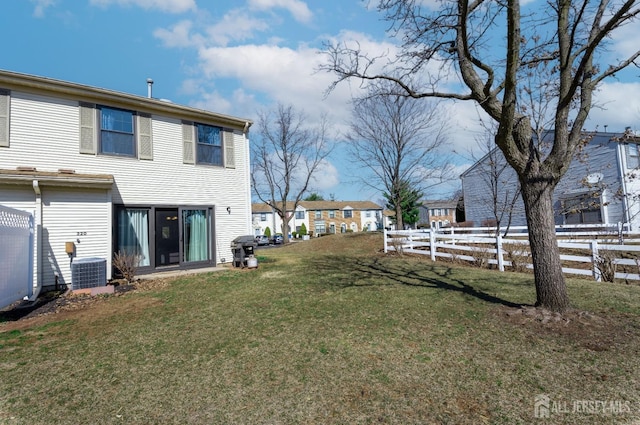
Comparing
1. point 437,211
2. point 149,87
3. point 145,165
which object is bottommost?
point 437,211

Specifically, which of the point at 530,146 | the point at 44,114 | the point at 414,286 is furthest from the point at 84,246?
the point at 530,146

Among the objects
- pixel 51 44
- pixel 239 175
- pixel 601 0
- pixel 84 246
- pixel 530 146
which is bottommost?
pixel 84 246

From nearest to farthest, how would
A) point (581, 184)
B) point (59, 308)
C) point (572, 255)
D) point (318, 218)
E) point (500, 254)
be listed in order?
point (59, 308) < point (500, 254) < point (572, 255) < point (581, 184) < point (318, 218)

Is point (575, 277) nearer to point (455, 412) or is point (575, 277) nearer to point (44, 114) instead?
point (455, 412)

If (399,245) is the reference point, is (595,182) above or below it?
above

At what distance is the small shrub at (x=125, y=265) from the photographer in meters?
9.00

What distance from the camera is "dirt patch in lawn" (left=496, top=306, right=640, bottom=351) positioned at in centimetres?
380

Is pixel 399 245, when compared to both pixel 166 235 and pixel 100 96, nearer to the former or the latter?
pixel 166 235

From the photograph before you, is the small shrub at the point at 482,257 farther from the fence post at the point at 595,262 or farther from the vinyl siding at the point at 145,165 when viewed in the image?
the vinyl siding at the point at 145,165

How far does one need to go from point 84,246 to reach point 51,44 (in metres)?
6.60

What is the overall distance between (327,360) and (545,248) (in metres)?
3.50

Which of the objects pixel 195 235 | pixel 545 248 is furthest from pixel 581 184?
pixel 195 235

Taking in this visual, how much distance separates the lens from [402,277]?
878 centimetres

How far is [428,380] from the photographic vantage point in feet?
10.3
